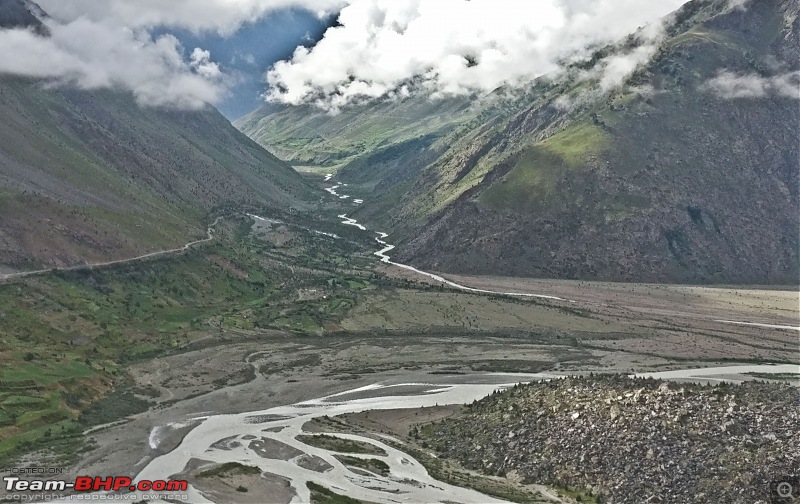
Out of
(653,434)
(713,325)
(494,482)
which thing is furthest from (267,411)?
(713,325)

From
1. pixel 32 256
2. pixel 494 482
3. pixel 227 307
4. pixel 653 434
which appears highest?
pixel 32 256

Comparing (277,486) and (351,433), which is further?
(351,433)

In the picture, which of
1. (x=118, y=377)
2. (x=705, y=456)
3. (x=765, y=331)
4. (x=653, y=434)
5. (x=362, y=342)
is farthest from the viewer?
A: (x=765, y=331)

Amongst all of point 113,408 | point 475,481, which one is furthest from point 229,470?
point 113,408

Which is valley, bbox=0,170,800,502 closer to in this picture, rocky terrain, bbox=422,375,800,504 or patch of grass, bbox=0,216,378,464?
patch of grass, bbox=0,216,378,464

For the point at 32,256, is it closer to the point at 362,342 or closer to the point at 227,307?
the point at 227,307

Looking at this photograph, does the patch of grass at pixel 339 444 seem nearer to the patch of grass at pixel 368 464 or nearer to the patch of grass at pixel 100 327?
the patch of grass at pixel 368 464

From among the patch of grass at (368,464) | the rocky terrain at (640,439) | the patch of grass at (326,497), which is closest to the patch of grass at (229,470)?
the patch of grass at (326,497)
